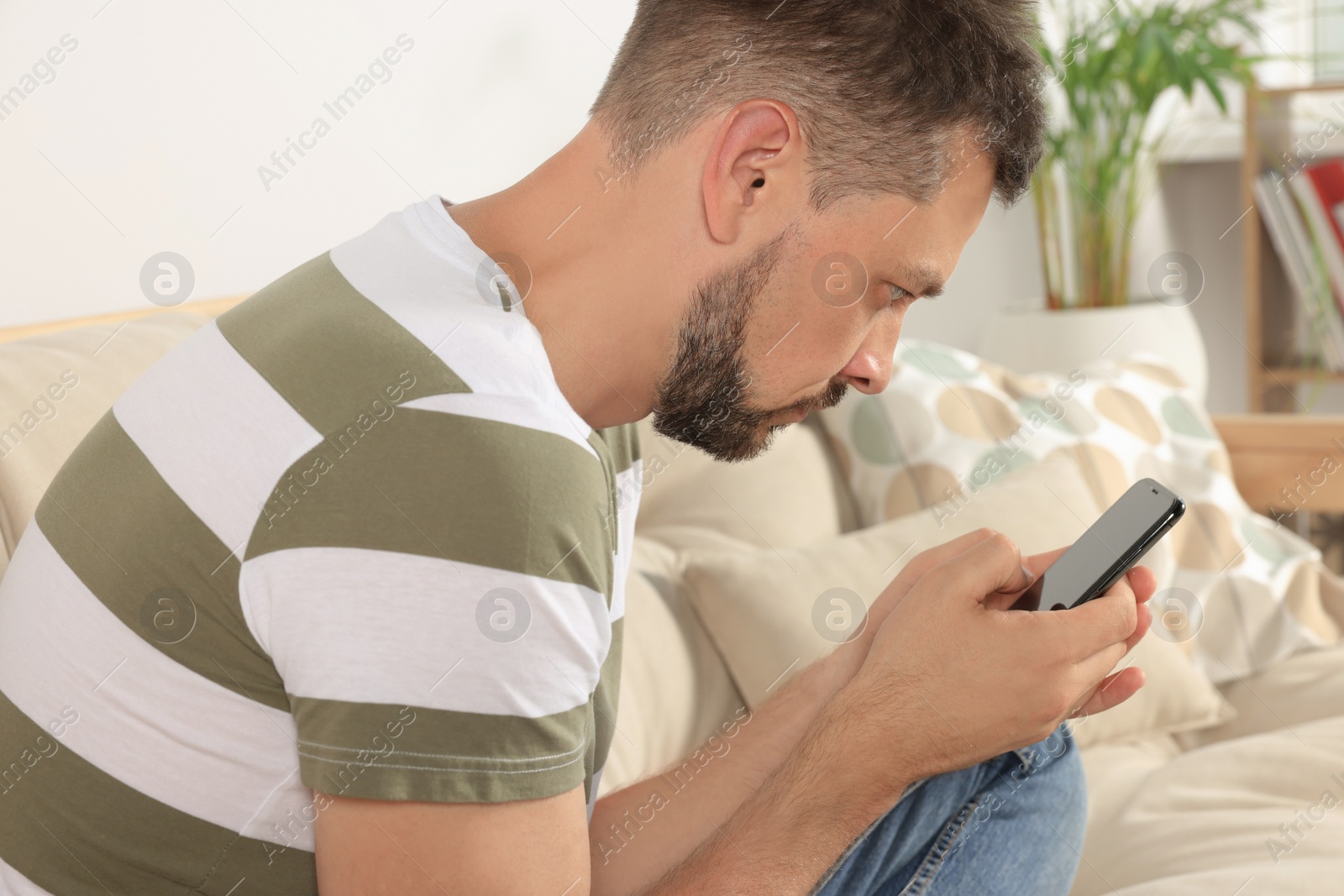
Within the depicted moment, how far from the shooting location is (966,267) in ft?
7.22

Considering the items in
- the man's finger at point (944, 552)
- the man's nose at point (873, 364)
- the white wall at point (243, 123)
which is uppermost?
the white wall at point (243, 123)

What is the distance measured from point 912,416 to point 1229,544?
453mm

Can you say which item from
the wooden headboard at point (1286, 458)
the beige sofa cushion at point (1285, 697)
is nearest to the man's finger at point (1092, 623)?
the beige sofa cushion at point (1285, 697)

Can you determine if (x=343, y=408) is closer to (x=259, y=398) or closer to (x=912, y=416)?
(x=259, y=398)

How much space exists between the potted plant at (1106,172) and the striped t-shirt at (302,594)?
147cm

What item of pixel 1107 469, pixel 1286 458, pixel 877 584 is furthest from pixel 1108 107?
pixel 877 584

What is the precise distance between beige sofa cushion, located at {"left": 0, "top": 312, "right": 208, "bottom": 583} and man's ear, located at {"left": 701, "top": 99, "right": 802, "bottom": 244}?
1.50 feet

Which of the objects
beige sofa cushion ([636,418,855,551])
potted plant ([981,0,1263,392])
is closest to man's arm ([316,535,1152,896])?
beige sofa cushion ([636,418,855,551])

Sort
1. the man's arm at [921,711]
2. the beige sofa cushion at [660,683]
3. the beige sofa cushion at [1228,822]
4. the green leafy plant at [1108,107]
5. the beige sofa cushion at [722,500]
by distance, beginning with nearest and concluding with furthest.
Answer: the man's arm at [921,711]
the beige sofa cushion at [1228,822]
the beige sofa cushion at [660,683]
the beige sofa cushion at [722,500]
the green leafy plant at [1108,107]

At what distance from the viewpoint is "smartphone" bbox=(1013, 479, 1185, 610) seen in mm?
715

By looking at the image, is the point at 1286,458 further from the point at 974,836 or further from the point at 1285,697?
the point at 974,836

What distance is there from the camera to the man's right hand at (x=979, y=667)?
679mm

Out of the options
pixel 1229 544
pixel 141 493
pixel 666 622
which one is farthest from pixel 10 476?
pixel 1229 544

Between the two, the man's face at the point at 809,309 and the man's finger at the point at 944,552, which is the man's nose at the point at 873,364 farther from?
the man's finger at the point at 944,552
